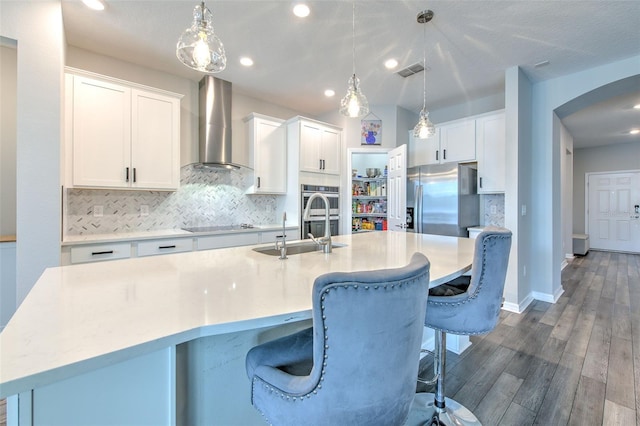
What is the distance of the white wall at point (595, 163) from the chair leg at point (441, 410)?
825 cm

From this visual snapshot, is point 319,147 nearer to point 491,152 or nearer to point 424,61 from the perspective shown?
point 424,61

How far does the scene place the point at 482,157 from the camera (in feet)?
12.7

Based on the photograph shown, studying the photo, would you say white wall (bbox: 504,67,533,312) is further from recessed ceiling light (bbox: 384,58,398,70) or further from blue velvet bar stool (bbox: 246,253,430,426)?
blue velvet bar stool (bbox: 246,253,430,426)

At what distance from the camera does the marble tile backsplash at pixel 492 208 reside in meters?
4.07

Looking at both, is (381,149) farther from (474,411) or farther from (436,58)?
(474,411)

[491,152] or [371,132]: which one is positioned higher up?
[371,132]

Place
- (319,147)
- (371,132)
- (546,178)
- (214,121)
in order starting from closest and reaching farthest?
(546,178) → (214,121) → (319,147) → (371,132)

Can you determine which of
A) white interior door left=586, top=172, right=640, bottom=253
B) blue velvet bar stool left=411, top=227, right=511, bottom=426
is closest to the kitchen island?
blue velvet bar stool left=411, top=227, right=511, bottom=426

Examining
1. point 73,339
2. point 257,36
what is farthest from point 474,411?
point 257,36

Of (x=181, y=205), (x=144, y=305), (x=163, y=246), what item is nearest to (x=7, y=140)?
(x=181, y=205)

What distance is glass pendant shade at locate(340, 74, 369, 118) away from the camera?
2152 mm

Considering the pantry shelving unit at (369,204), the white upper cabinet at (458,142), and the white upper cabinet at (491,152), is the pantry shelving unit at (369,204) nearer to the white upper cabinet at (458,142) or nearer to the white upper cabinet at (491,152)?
the white upper cabinet at (458,142)

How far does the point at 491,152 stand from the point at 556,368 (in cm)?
265

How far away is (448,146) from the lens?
4207mm
